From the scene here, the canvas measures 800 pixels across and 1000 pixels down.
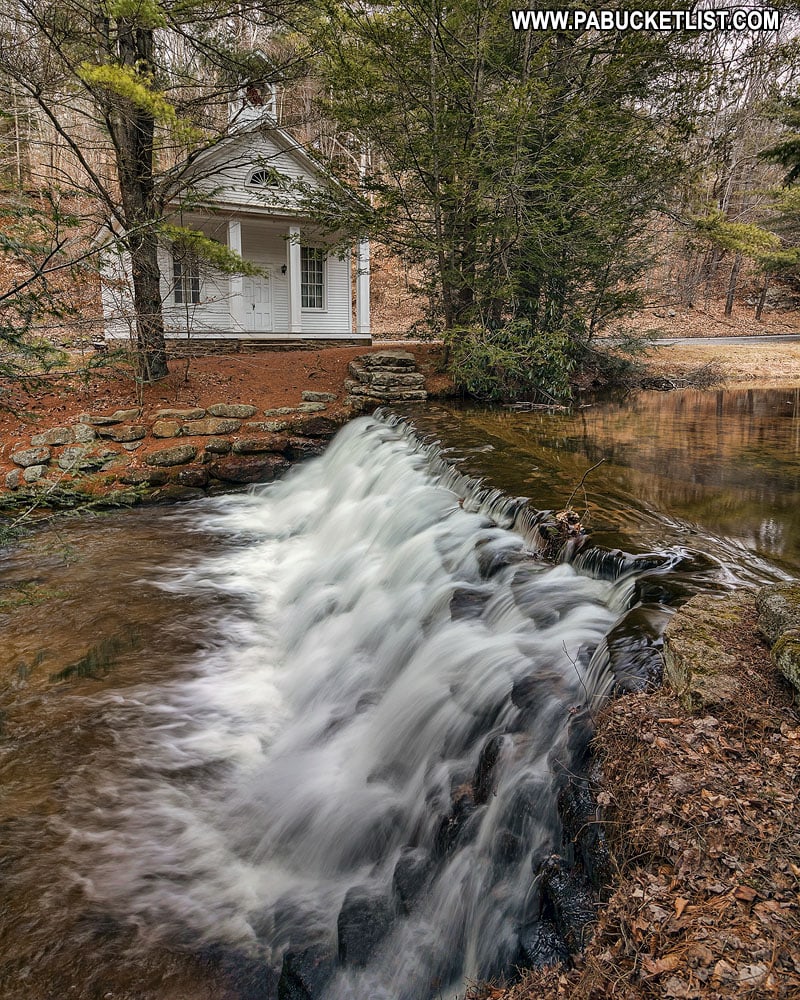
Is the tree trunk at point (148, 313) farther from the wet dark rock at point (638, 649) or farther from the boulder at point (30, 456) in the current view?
the wet dark rock at point (638, 649)

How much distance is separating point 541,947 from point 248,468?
361 inches

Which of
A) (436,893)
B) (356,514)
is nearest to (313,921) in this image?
(436,893)

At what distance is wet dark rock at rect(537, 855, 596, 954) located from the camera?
2.11 m

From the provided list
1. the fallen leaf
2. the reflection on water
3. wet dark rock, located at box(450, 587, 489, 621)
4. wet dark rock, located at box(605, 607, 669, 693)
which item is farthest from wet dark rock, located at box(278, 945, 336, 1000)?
the reflection on water

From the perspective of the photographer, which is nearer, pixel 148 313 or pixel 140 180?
pixel 140 180

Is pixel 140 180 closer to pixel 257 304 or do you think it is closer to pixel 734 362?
pixel 257 304

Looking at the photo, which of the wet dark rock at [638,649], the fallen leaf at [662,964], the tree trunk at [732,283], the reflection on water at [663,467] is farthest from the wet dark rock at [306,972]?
the tree trunk at [732,283]

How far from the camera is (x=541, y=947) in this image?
222 cm

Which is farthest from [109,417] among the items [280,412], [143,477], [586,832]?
[586,832]

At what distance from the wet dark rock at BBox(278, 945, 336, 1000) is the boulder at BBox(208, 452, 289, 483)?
838cm

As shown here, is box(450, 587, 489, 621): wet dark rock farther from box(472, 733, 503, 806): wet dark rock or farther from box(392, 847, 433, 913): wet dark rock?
box(392, 847, 433, 913): wet dark rock

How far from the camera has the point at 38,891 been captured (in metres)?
3.06

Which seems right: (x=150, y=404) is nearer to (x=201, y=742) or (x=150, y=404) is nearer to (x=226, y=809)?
(x=201, y=742)

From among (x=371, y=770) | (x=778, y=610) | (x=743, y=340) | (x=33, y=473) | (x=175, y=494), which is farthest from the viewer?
(x=743, y=340)
